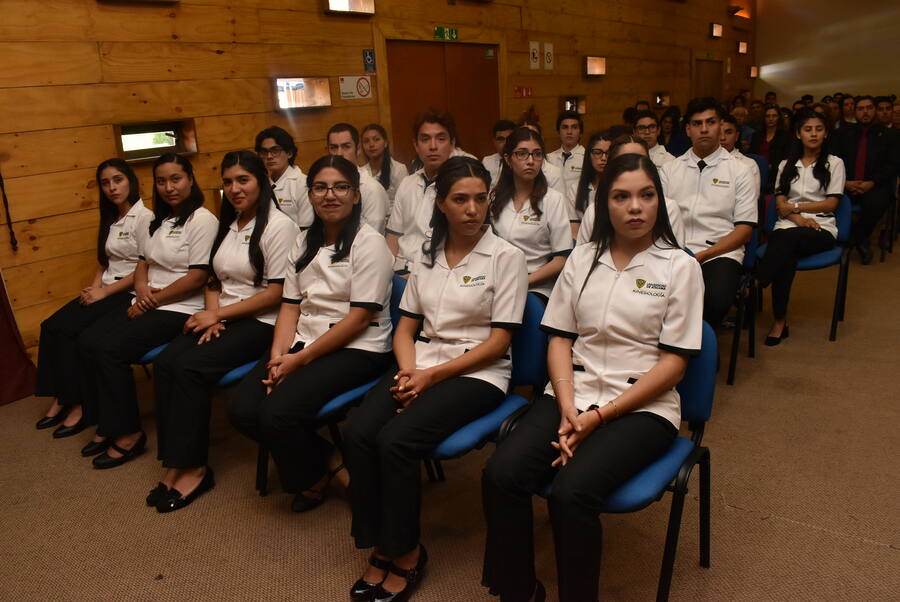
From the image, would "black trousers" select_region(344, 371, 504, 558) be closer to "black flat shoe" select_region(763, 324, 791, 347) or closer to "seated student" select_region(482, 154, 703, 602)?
"seated student" select_region(482, 154, 703, 602)

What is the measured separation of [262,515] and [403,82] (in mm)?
4246

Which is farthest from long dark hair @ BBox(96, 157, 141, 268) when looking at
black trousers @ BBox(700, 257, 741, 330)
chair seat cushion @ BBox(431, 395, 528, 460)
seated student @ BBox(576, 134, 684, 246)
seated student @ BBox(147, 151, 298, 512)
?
black trousers @ BBox(700, 257, 741, 330)

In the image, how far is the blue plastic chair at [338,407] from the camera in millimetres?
2361

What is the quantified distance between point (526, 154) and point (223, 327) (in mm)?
1580

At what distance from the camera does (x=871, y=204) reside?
539 centimetres

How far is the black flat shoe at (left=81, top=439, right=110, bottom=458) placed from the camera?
10.4ft

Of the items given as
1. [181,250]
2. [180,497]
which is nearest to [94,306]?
[181,250]

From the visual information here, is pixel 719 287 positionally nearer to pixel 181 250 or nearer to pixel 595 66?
pixel 181 250

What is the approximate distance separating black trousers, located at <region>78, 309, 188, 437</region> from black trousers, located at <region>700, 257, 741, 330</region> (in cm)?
257

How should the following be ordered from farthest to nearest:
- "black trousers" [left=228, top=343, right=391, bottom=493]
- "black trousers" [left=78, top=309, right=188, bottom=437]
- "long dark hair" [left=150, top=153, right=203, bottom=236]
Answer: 1. "long dark hair" [left=150, top=153, right=203, bottom=236]
2. "black trousers" [left=78, top=309, right=188, bottom=437]
3. "black trousers" [left=228, top=343, right=391, bottom=493]

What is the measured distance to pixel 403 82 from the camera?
5.81m

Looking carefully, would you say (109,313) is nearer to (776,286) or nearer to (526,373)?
(526,373)

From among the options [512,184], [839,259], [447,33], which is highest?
[447,33]

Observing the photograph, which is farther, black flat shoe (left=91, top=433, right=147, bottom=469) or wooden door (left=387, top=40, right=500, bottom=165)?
wooden door (left=387, top=40, right=500, bottom=165)
